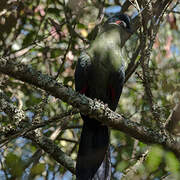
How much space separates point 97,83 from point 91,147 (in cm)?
65

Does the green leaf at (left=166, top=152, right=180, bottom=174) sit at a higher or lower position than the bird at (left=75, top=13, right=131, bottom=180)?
lower

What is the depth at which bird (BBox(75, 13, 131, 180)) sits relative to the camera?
10.5 ft

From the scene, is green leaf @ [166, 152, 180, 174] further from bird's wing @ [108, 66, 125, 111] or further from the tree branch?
bird's wing @ [108, 66, 125, 111]

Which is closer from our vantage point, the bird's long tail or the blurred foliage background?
the bird's long tail

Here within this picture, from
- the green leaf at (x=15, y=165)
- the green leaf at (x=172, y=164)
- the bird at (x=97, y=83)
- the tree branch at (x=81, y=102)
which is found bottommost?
the green leaf at (x=15, y=165)

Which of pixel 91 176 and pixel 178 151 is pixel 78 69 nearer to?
pixel 91 176

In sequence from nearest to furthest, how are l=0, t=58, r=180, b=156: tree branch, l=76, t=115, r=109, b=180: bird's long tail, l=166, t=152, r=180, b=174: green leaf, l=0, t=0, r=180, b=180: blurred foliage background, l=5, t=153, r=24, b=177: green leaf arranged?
l=166, t=152, r=180, b=174: green leaf → l=5, t=153, r=24, b=177: green leaf → l=0, t=58, r=180, b=156: tree branch → l=76, t=115, r=109, b=180: bird's long tail → l=0, t=0, r=180, b=180: blurred foliage background

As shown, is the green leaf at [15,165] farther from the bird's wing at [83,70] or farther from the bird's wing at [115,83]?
the bird's wing at [115,83]

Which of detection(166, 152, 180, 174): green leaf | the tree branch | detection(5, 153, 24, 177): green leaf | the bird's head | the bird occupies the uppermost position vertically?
the bird's head

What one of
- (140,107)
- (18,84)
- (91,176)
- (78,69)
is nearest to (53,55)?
(18,84)

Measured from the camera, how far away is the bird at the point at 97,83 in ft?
→ 10.5

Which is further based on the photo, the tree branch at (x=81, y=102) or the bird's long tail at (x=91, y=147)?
the bird's long tail at (x=91, y=147)

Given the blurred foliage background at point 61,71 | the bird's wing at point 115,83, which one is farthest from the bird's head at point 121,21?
the bird's wing at point 115,83

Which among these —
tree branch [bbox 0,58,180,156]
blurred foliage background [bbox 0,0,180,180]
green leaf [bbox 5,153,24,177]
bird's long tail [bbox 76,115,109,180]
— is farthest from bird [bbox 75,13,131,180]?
green leaf [bbox 5,153,24,177]
